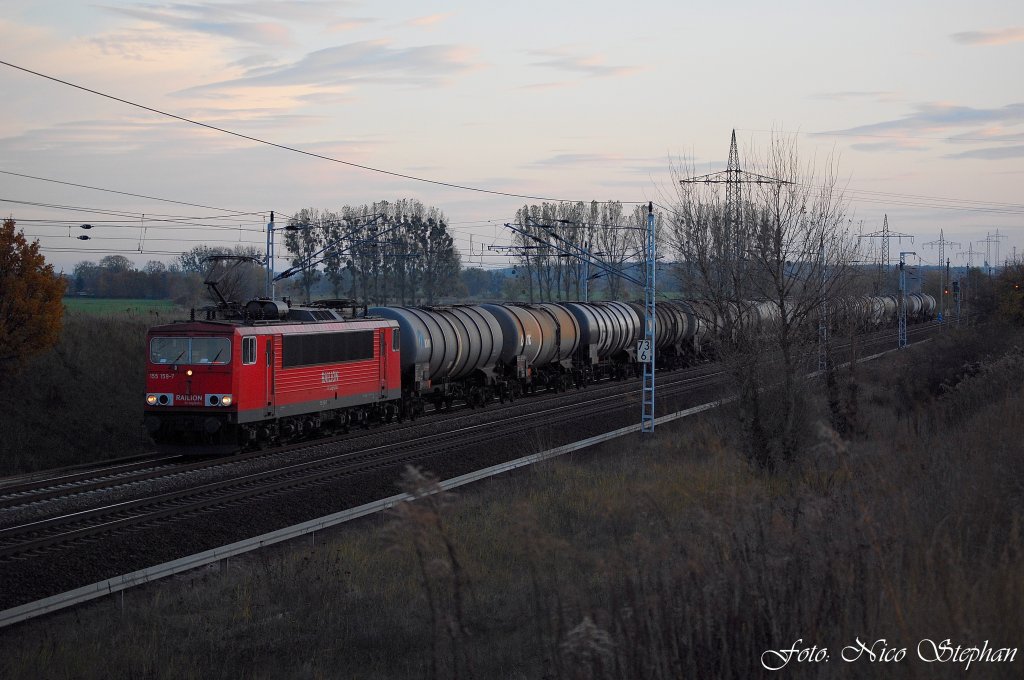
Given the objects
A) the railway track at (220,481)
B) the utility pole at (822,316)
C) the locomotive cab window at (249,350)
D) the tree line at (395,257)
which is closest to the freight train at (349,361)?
the locomotive cab window at (249,350)

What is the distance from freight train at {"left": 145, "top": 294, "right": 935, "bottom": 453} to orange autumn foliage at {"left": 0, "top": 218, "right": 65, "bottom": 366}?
820 cm

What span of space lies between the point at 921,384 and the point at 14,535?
2589 centimetres

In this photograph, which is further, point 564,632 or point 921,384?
point 921,384

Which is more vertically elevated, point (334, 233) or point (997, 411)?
point (334, 233)

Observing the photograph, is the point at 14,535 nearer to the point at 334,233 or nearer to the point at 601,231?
the point at 334,233

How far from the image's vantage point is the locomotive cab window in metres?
21.9

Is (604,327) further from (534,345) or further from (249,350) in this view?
(249,350)

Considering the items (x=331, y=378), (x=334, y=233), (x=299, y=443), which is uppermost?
(x=334, y=233)

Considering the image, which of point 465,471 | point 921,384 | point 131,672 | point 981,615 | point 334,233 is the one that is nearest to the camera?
point 981,615

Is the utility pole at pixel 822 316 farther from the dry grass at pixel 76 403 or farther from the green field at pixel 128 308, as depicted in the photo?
the green field at pixel 128 308

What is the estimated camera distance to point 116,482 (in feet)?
63.9

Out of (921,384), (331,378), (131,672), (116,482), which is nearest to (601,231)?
(921,384)

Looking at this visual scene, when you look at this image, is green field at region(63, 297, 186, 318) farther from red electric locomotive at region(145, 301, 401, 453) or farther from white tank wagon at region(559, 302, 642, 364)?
white tank wagon at region(559, 302, 642, 364)

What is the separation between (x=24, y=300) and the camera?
28.6 meters
